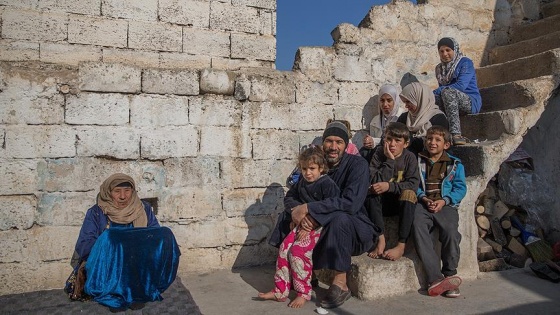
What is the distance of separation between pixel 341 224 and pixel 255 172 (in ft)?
5.19

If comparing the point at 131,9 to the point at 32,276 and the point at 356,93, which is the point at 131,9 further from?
the point at 32,276

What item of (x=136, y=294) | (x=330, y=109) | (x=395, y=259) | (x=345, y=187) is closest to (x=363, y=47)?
(x=330, y=109)

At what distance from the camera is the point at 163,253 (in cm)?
391

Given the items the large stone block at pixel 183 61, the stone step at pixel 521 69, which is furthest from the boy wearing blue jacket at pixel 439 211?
the large stone block at pixel 183 61

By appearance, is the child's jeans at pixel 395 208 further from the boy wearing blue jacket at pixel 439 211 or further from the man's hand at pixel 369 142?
the man's hand at pixel 369 142

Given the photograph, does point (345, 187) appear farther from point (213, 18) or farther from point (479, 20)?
point (479, 20)

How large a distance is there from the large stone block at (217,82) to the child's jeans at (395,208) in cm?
209

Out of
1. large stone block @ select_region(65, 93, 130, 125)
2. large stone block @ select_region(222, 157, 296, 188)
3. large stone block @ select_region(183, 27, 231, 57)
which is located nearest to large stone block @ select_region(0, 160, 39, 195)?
large stone block @ select_region(65, 93, 130, 125)

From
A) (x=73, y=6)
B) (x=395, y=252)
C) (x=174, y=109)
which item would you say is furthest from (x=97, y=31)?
(x=395, y=252)

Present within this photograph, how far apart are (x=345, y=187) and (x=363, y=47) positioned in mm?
2445

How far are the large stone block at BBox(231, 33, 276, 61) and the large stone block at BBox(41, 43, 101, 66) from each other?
169cm

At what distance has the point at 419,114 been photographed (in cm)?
507

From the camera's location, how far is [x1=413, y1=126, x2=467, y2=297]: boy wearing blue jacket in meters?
4.00

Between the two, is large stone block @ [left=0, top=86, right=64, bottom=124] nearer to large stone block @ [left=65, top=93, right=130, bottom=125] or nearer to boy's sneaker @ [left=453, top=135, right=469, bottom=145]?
large stone block @ [left=65, top=93, right=130, bottom=125]
